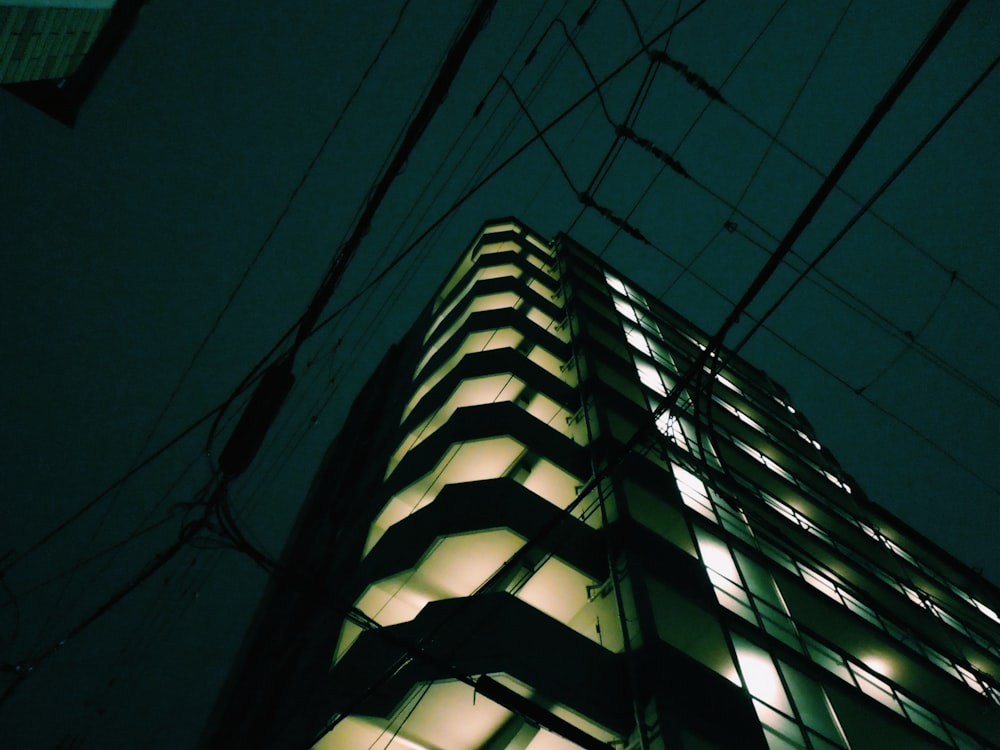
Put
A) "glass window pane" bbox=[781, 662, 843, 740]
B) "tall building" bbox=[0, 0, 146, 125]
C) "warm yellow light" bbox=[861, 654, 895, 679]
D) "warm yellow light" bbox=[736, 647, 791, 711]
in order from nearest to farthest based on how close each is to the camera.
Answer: "warm yellow light" bbox=[736, 647, 791, 711], "glass window pane" bbox=[781, 662, 843, 740], "warm yellow light" bbox=[861, 654, 895, 679], "tall building" bbox=[0, 0, 146, 125]

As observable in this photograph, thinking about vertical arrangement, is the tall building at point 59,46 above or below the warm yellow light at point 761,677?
above

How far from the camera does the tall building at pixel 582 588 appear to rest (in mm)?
8414

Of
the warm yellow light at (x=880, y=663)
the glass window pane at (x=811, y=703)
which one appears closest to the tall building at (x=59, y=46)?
the glass window pane at (x=811, y=703)

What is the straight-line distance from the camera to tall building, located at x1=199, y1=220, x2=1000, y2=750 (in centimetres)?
841

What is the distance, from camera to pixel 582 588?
10.4 m

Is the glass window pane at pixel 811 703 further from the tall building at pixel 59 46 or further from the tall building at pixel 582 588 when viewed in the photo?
the tall building at pixel 59 46

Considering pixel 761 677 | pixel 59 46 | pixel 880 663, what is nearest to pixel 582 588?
pixel 761 677

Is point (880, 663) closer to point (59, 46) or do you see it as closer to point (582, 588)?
point (582, 588)

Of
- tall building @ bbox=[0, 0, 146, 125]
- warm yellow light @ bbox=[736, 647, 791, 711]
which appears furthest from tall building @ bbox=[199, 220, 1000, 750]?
tall building @ bbox=[0, 0, 146, 125]

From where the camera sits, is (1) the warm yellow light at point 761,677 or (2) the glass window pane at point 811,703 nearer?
(1) the warm yellow light at point 761,677

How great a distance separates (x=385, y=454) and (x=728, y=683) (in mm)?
11251

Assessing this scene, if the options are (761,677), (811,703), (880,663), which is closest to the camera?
(761,677)

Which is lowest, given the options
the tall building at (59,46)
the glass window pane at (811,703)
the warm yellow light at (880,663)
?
the glass window pane at (811,703)

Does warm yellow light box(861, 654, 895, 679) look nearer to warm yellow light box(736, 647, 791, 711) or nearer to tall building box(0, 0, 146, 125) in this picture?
warm yellow light box(736, 647, 791, 711)
